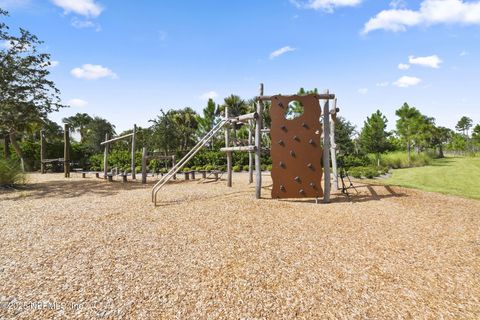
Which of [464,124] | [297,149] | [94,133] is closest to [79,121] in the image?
[94,133]

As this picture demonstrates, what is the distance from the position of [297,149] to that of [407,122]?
29.0 meters

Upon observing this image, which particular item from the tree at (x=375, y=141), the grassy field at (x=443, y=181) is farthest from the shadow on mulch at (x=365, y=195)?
the tree at (x=375, y=141)

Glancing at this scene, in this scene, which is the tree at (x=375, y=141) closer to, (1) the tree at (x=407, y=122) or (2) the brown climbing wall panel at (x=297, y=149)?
(1) the tree at (x=407, y=122)

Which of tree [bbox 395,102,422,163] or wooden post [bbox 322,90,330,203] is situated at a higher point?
tree [bbox 395,102,422,163]

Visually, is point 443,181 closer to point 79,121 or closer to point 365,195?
point 365,195

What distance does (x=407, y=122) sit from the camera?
31.5 meters

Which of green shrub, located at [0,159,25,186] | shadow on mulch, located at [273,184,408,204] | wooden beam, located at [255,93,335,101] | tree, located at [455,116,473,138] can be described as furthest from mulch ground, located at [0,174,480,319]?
tree, located at [455,116,473,138]

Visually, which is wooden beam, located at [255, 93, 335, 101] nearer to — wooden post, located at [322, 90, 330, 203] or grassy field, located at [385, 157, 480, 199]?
wooden post, located at [322, 90, 330, 203]

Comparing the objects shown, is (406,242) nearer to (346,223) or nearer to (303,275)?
(346,223)

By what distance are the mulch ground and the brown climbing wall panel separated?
3.09 feet

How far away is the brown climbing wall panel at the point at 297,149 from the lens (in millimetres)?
7996

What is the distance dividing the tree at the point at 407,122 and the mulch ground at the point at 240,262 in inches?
1072

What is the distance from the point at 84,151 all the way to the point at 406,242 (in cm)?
2714

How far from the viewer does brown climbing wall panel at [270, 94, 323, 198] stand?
26.2 ft
